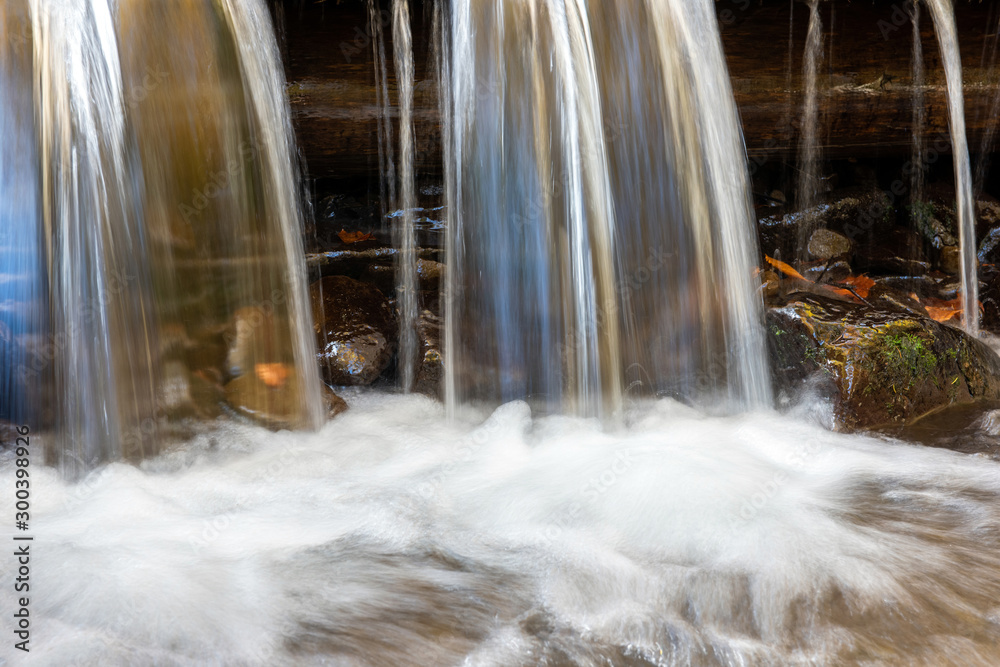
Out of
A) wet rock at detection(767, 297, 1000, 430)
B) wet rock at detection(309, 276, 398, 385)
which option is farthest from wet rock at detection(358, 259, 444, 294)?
wet rock at detection(767, 297, 1000, 430)

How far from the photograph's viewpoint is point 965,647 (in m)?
2.13

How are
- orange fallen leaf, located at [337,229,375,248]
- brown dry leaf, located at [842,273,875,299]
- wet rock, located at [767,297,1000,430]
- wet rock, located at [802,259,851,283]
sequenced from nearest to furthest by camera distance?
wet rock, located at [767,297,1000,430], orange fallen leaf, located at [337,229,375,248], brown dry leaf, located at [842,273,875,299], wet rock, located at [802,259,851,283]

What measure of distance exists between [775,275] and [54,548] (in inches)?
219

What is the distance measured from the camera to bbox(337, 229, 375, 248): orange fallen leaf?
6531 mm

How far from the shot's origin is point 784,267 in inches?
268

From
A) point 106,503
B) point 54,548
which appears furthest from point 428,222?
point 54,548

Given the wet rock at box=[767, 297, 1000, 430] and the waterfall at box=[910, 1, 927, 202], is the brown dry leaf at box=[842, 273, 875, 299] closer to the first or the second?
the waterfall at box=[910, 1, 927, 202]

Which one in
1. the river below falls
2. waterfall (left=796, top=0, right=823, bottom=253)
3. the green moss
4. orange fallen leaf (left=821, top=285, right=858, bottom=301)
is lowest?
the river below falls

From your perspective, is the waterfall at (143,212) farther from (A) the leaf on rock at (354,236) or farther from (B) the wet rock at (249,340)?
(A) the leaf on rock at (354,236)

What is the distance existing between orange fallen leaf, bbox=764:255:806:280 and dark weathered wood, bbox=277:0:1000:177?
1.02 m

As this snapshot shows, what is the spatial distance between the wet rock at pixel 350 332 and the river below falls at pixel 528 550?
1070 mm

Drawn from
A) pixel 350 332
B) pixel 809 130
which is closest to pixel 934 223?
pixel 809 130

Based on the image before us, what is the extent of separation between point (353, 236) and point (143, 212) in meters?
2.73

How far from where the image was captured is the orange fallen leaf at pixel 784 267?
6.60 m
